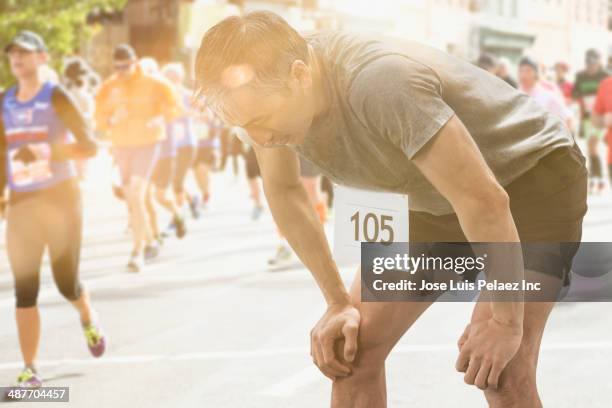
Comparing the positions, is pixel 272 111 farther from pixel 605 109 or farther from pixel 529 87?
pixel 605 109

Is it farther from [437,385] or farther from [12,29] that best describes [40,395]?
[12,29]

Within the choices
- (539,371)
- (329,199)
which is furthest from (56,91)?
(329,199)

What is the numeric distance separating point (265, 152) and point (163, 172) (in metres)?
8.21

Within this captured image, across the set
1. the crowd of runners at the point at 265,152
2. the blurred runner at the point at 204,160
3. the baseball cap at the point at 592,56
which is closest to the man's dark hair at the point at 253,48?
the crowd of runners at the point at 265,152

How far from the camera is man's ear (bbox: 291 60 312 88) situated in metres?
2.25

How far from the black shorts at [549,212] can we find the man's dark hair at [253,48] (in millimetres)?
682

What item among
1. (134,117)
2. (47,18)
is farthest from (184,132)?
(47,18)

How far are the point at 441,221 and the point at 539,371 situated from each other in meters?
2.76

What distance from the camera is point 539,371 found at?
17.4ft

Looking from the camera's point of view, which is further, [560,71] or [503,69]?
[560,71]

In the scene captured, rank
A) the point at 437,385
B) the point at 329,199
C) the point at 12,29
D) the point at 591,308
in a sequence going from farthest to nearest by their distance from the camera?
the point at 12,29
the point at 329,199
the point at 591,308
the point at 437,385

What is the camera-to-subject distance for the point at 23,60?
5457 mm

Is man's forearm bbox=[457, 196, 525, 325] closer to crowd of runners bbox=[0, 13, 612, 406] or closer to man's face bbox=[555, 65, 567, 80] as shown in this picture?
crowd of runners bbox=[0, 13, 612, 406]

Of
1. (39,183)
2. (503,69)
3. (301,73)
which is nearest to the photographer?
(301,73)
